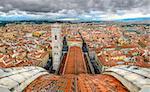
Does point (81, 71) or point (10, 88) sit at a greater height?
point (10, 88)

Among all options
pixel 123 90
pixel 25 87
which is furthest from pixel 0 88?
pixel 123 90

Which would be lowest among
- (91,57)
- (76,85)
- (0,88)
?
(91,57)

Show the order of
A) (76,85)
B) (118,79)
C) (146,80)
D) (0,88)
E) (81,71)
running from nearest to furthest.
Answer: (0,88) → (146,80) → (76,85) → (118,79) → (81,71)

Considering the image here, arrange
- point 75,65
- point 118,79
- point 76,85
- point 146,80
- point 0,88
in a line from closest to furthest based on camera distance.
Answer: point 0,88, point 146,80, point 76,85, point 118,79, point 75,65

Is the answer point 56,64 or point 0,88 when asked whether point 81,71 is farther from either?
point 0,88

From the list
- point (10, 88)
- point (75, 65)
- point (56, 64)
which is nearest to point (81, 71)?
point (75, 65)

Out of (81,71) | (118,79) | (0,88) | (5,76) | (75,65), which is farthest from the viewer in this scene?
(75,65)

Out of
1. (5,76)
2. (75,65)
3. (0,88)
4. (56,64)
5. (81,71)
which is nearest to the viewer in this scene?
(0,88)

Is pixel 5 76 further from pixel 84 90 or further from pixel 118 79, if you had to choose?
pixel 118 79

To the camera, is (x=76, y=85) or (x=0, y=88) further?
(x=76, y=85)
